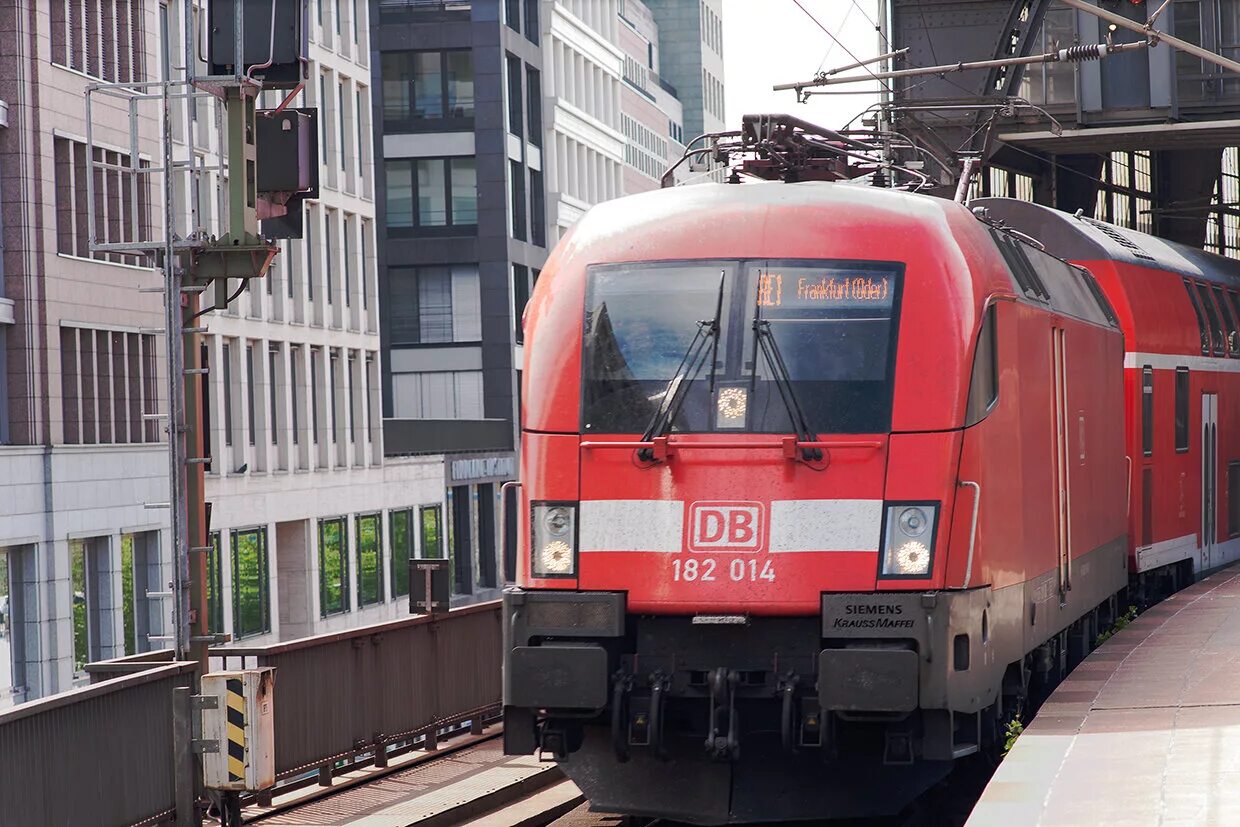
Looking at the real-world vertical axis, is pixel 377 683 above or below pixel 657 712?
below

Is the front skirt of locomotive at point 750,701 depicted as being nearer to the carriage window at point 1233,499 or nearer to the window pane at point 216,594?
the carriage window at point 1233,499

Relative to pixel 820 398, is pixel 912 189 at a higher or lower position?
higher

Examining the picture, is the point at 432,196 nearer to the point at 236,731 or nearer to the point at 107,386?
the point at 107,386

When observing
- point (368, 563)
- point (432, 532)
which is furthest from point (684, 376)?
point (432, 532)

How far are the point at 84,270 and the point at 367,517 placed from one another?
16.8 meters

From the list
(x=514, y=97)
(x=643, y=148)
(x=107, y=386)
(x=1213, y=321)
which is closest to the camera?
(x=1213, y=321)

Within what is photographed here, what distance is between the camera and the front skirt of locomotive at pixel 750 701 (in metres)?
11.4

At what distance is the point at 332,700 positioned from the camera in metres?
15.1

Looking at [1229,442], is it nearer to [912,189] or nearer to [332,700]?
[912,189]

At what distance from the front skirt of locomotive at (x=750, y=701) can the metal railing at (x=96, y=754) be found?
2.20m

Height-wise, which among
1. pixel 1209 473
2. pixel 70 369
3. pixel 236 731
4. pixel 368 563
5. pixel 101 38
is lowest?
pixel 368 563

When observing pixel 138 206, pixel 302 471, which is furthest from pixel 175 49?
pixel 302 471

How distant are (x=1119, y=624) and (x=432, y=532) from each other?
39288mm

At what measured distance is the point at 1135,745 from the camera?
38.1 ft
